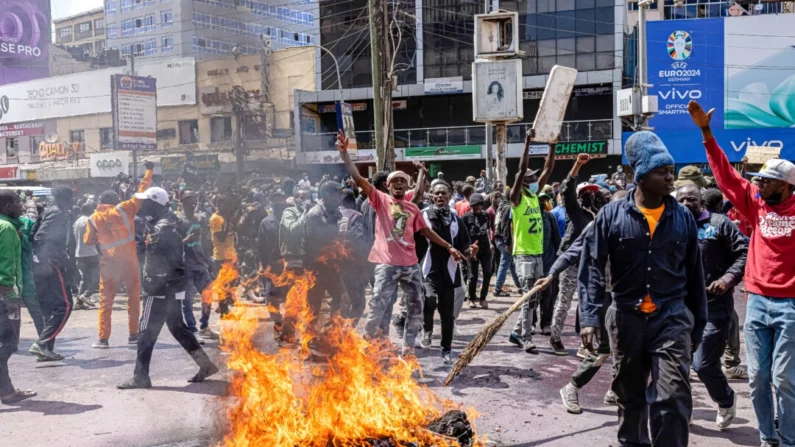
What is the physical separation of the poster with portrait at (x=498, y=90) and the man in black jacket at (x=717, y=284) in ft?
26.5

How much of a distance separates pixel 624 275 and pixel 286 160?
417 cm

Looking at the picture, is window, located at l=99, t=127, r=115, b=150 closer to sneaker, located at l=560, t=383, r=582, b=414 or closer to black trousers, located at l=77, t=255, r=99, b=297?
black trousers, located at l=77, t=255, r=99, b=297

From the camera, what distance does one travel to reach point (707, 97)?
32.6 m

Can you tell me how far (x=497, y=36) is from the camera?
43.3 feet

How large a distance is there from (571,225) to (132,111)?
28.6 metres

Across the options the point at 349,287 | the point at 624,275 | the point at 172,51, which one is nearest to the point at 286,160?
the point at 349,287

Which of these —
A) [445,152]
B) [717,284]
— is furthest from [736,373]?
[445,152]

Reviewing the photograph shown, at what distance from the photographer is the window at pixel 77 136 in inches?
1821

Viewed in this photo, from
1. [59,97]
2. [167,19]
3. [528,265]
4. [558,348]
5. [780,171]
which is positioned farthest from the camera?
[59,97]

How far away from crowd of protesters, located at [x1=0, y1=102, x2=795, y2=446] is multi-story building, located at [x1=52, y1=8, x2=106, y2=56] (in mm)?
64996

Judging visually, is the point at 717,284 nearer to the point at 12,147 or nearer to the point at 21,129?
the point at 21,129

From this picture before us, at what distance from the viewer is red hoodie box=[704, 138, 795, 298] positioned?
4.23m

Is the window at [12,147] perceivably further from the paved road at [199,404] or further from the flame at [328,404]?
the flame at [328,404]

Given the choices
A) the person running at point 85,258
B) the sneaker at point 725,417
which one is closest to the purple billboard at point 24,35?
the person running at point 85,258
